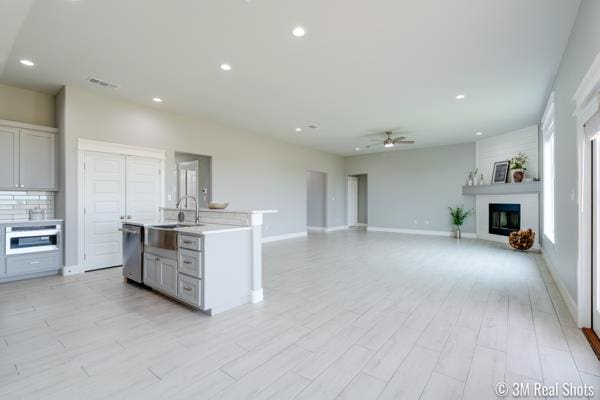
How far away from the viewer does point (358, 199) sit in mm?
12586

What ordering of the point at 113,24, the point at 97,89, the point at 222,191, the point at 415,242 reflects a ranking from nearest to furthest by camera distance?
the point at 113,24
the point at 97,89
the point at 222,191
the point at 415,242

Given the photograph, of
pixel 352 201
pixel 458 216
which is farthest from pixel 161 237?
pixel 352 201

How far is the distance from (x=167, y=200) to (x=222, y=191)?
1356 mm

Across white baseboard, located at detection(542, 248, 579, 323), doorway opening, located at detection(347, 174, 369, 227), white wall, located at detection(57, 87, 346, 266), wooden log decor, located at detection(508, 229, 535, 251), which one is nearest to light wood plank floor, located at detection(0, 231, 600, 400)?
white baseboard, located at detection(542, 248, 579, 323)

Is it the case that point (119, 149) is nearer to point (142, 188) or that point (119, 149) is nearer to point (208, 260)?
point (142, 188)

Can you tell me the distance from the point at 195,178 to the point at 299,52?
4.93 metres

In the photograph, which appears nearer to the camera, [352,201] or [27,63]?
[27,63]

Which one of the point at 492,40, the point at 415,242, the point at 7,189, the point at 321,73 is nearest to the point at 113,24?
the point at 321,73

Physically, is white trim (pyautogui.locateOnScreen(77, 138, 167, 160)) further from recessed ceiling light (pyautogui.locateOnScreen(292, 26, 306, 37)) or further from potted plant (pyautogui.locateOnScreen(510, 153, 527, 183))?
potted plant (pyautogui.locateOnScreen(510, 153, 527, 183))

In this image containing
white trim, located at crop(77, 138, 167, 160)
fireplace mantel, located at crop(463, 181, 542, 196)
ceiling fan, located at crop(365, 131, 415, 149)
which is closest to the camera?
white trim, located at crop(77, 138, 167, 160)

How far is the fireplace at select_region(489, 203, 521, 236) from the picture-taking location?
724 centimetres

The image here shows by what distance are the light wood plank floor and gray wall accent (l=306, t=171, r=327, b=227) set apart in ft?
20.7

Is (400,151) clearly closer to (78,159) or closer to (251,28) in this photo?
(251,28)

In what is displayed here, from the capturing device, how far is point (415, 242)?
25.1ft
